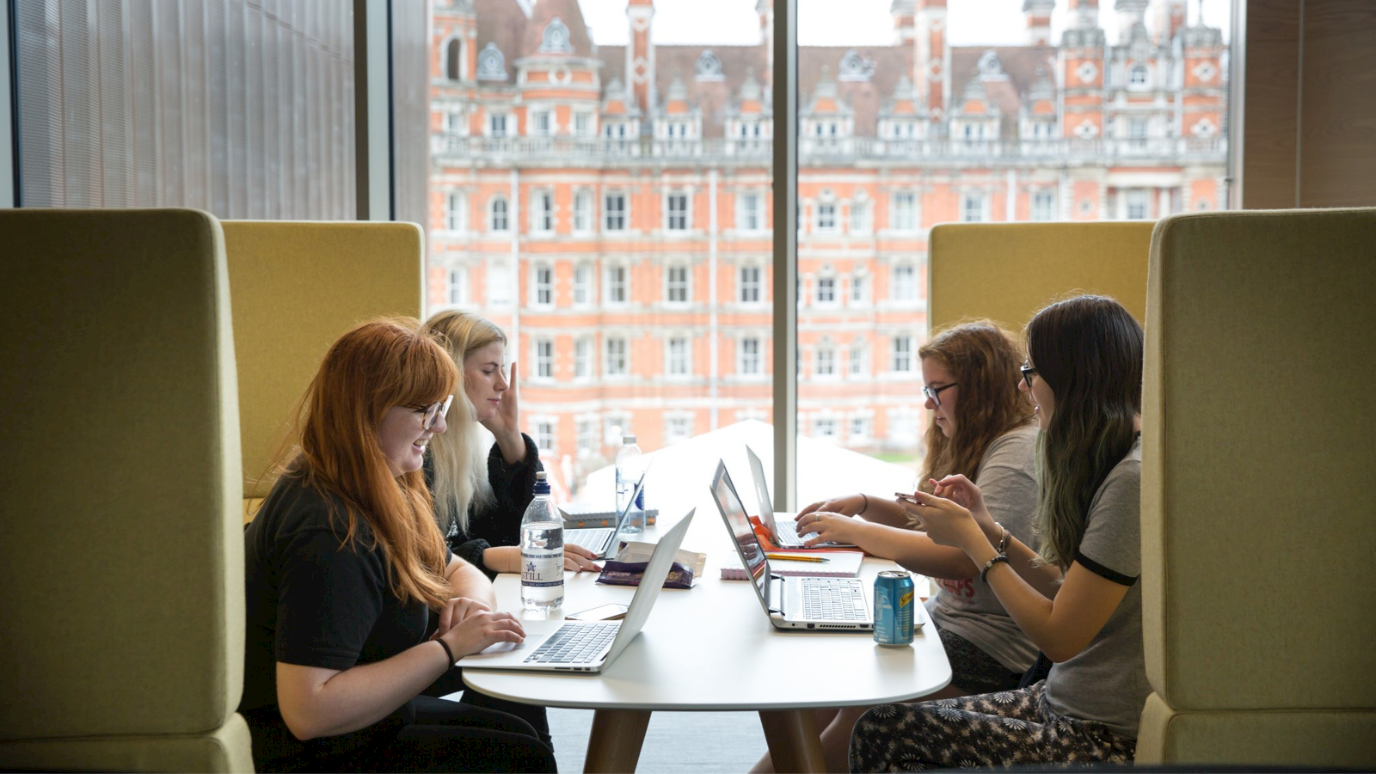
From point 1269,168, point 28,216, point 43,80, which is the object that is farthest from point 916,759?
point 43,80

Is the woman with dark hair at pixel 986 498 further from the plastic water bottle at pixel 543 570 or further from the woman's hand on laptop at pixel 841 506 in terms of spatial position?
the plastic water bottle at pixel 543 570

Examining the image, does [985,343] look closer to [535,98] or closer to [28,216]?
[28,216]

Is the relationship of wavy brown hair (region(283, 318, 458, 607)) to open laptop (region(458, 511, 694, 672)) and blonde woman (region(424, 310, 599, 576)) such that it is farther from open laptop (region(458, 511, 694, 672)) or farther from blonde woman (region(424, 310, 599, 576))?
blonde woman (region(424, 310, 599, 576))

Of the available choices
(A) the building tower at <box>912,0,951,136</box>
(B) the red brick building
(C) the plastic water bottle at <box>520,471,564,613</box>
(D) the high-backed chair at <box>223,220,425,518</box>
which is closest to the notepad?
(C) the plastic water bottle at <box>520,471,564,613</box>

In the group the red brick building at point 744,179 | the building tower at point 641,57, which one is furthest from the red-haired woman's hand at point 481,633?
the building tower at point 641,57

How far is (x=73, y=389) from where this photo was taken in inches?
46.4

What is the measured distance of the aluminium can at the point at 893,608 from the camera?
4.88 ft

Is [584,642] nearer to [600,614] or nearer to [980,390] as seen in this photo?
[600,614]

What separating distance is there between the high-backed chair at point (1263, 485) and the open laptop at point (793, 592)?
0.47 m

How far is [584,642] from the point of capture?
1.51 meters

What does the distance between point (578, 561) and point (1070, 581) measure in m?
0.90

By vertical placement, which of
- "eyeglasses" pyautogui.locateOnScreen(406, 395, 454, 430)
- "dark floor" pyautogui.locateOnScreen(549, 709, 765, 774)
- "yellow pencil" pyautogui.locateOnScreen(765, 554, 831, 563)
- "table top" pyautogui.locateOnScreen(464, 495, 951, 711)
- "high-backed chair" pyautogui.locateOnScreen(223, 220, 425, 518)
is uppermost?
"high-backed chair" pyautogui.locateOnScreen(223, 220, 425, 518)

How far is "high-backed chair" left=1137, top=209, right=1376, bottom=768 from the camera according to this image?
1.21 m

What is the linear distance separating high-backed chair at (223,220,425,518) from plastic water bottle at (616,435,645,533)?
0.74 m
